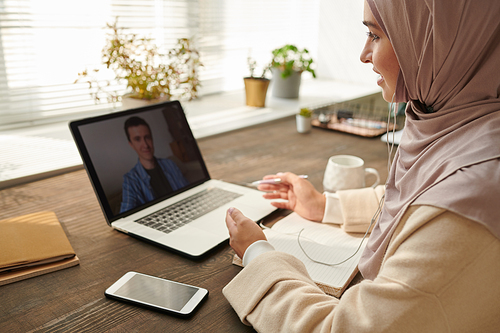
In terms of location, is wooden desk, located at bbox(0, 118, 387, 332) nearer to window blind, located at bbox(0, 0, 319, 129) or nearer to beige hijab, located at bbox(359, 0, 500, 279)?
beige hijab, located at bbox(359, 0, 500, 279)

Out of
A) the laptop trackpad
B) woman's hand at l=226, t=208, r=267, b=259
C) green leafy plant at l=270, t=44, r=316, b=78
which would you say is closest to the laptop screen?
the laptop trackpad

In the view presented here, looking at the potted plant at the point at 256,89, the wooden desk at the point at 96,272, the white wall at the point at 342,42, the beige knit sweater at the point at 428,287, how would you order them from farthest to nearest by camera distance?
the white wall at the point at 342,42 < the potted plant at the point at 256,89 < the wooden desk at the point at 96,272 < the beige knit sweater at the point at 428,287

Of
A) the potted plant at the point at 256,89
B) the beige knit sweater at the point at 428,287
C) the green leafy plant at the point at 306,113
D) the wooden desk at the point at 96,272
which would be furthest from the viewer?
the potted plant at the point at 256,89

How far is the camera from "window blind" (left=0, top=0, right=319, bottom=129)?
5.52ft

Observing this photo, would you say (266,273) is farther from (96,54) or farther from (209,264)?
(96,54)

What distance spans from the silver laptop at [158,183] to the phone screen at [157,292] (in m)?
0.10

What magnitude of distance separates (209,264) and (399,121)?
4.82 feet

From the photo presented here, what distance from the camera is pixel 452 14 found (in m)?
0.57

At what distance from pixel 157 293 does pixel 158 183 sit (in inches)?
14.5

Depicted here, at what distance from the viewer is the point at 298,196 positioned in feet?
3.50

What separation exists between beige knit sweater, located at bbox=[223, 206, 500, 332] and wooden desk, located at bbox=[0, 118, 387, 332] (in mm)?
195

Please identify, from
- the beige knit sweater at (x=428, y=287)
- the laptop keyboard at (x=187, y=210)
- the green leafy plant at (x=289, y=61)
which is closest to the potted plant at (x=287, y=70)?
the green leafy plant at (x=289, y=61)

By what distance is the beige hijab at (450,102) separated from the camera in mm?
519

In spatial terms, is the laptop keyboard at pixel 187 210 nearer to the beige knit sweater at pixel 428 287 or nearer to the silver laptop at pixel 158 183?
the silver laptop at pixel 158 183
